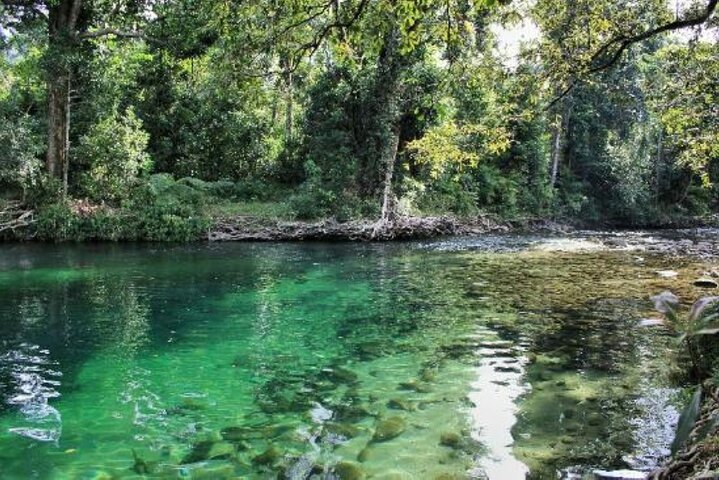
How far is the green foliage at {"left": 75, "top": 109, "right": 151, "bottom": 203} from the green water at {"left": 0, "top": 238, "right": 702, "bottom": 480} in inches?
407

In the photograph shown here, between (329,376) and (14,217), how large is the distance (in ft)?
66.4

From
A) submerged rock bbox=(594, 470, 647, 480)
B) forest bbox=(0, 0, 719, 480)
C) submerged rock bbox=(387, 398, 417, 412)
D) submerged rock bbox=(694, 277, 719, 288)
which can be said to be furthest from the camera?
submerged rock bbox=(694, 277, 719, 288)

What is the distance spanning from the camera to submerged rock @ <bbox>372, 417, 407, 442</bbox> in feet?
19.1

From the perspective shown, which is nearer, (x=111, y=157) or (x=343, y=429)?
(x=343, y=429)

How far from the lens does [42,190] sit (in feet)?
77.7

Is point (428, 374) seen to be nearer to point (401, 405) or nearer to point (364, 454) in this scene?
point (401, 405)

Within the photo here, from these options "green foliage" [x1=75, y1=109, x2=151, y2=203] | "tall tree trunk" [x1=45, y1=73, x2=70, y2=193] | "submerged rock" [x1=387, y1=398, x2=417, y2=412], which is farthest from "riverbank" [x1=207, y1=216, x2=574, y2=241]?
"submerged rock" [x1=387, y1=398, x2=417, y2=412]

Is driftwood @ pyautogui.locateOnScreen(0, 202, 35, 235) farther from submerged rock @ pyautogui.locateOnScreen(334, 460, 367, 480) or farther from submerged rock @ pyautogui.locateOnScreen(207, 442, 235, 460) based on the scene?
submerged rock @ pyautogui.locateOnScreen(334, 460, 367, 480)

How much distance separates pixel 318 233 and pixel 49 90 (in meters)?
12.5

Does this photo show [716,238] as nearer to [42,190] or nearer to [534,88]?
[534,88]

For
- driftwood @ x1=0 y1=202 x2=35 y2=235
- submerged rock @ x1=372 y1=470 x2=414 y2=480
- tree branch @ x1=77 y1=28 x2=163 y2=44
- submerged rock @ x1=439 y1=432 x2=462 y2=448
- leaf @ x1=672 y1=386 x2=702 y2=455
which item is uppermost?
tree branch @ x1=77 y1=28 x2=163 y2=44

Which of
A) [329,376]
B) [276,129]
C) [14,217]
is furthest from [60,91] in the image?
[329,376]

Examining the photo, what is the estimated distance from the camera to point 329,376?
7742 millimetres

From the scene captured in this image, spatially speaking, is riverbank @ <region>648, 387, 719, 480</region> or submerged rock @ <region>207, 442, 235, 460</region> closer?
riverbank @ <region>648, 387, 719, 480</region>
